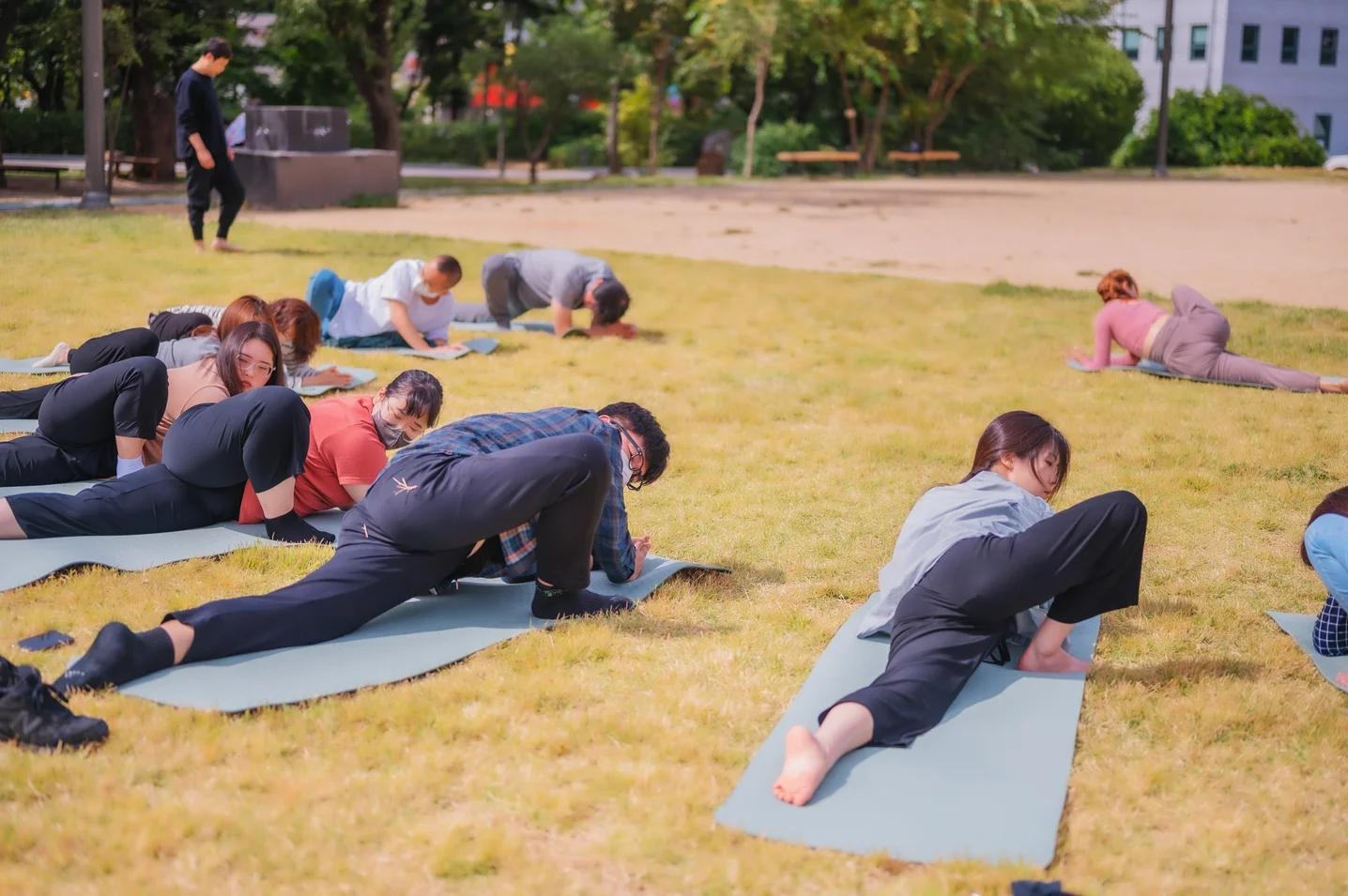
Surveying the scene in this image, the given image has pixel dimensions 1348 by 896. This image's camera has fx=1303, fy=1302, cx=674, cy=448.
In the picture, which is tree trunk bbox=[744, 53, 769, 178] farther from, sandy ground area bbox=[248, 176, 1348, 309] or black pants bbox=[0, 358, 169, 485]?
black pants bbox=[0, 358, 169, 485]

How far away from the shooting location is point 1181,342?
8.28 m

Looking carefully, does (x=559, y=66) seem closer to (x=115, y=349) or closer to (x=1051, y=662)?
(x=115, y=349)

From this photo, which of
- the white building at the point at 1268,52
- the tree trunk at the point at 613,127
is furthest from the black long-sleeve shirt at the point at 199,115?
the white building at the point at 1268,52

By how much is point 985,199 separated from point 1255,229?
6.53 meters

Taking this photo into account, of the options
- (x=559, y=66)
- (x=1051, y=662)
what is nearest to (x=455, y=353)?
(x=1051, y=662)

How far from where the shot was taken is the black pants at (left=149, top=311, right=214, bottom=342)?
6072 millimetres

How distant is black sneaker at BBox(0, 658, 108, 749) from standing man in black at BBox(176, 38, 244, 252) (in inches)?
354

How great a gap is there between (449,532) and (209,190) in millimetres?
9206

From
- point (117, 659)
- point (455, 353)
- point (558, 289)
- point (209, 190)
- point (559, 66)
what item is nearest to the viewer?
point (117, 659)

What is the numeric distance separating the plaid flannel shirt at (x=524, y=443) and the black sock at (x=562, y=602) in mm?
132

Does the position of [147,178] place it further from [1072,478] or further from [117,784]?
[117,784]

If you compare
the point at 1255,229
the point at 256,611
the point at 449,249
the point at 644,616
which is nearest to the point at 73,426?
the point at 256,611

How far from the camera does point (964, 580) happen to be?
142 inches

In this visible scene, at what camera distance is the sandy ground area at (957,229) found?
1351 cm
